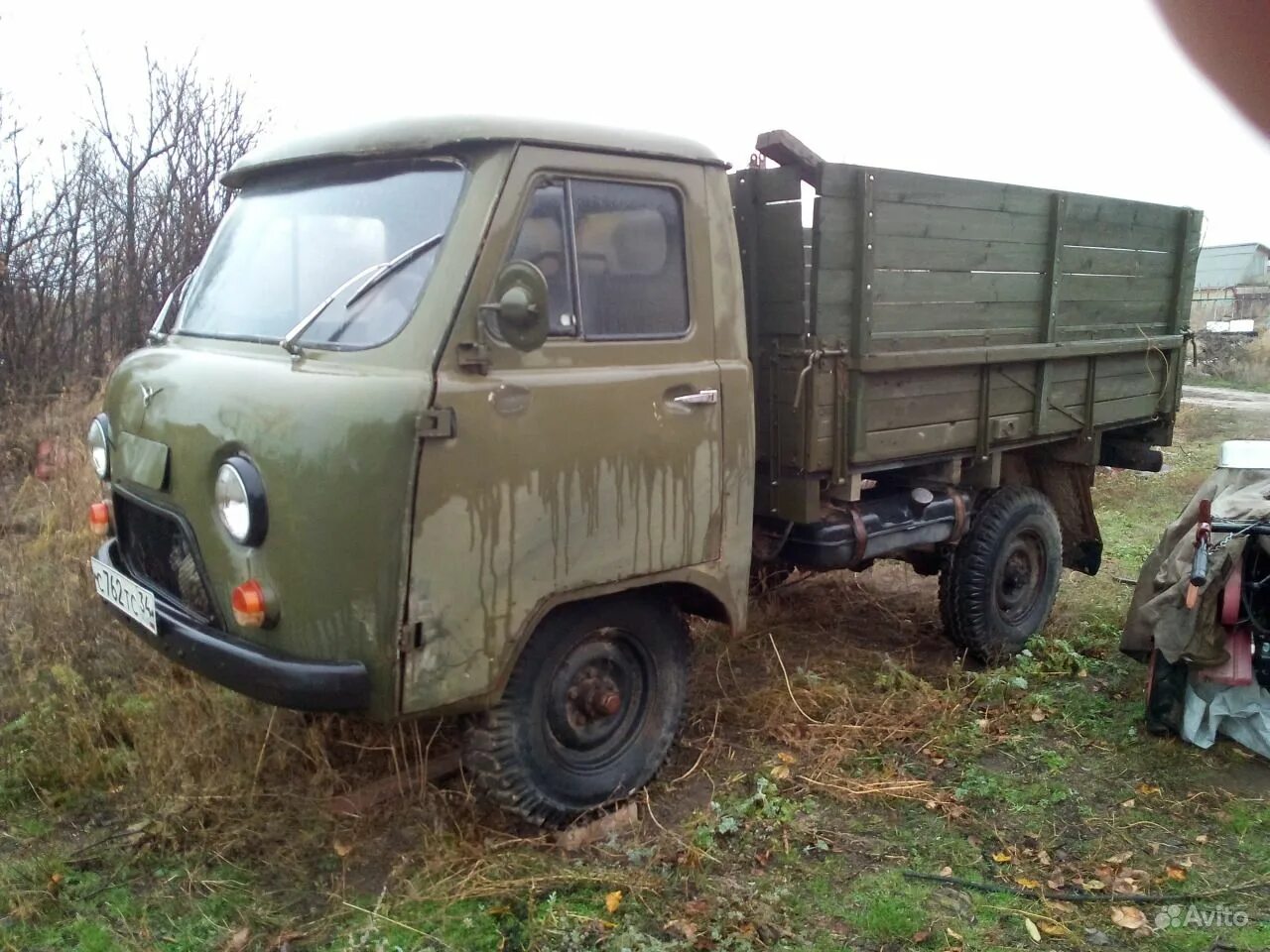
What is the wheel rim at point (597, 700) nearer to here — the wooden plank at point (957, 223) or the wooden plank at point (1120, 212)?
the wooden plank at point (957, 223)

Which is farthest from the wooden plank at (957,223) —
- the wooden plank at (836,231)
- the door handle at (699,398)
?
the door handle at (699,398)

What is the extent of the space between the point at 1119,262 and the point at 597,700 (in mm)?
3754

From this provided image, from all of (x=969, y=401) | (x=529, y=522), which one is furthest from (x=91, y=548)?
(x=969, y=401)

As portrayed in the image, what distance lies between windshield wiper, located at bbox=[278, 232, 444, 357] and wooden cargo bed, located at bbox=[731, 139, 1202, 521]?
1.53 meters

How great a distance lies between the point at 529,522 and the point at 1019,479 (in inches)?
138

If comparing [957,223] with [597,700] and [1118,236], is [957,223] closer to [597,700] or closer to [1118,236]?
[1118,236]

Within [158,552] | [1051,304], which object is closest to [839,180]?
[1051,304]

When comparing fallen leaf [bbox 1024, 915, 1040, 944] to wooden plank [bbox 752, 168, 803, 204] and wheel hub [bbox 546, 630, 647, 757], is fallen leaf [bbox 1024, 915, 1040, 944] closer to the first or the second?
wheel hub [bbox 546, 630, 647, 757]

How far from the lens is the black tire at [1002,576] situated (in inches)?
206

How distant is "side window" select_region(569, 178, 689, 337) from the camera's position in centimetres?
342

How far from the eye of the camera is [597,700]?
3652mm

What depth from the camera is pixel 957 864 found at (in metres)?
3.52

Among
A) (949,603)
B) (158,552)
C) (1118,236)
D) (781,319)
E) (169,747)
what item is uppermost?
(1118,236)

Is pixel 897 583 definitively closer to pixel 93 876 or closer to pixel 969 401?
pixel 969 401
